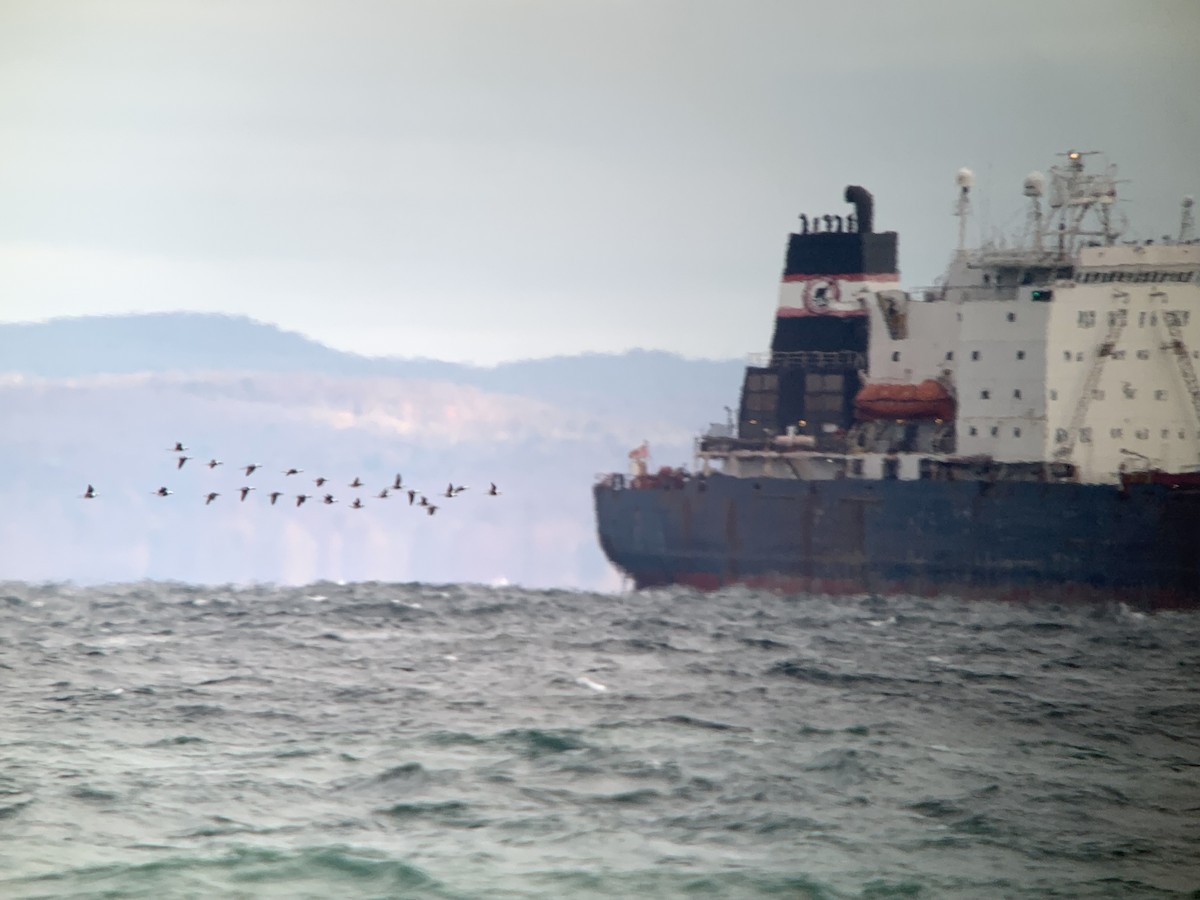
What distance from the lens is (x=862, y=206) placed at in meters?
57.8

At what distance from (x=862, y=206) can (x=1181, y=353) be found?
14.9 metres

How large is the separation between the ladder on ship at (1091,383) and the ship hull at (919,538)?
2.00 m

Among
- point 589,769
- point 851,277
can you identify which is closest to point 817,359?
point 851,277

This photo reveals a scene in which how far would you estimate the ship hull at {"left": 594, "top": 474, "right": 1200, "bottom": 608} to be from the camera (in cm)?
4547

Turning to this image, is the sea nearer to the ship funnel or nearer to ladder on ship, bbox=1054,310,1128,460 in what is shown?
ladder on ship, bbox=1054,310,1128,460

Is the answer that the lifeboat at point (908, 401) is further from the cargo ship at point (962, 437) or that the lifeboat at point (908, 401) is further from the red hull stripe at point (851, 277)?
the red hull stripe at point (851, 277)

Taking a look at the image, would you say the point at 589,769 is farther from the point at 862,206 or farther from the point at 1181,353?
the point at 862,206

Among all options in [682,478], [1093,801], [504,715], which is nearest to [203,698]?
[504,715]

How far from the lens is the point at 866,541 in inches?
1948

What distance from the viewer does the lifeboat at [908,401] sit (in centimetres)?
5197

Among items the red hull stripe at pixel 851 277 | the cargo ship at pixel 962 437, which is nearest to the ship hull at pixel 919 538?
the cargo ship at pixel 962 437

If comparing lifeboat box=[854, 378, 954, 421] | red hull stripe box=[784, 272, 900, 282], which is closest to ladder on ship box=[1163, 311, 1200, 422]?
lifeboat box=[854, 378, 954, 421]

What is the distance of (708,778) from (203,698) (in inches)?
328

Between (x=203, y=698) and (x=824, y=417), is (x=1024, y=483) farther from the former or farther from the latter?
A: (x=203, y=698)
